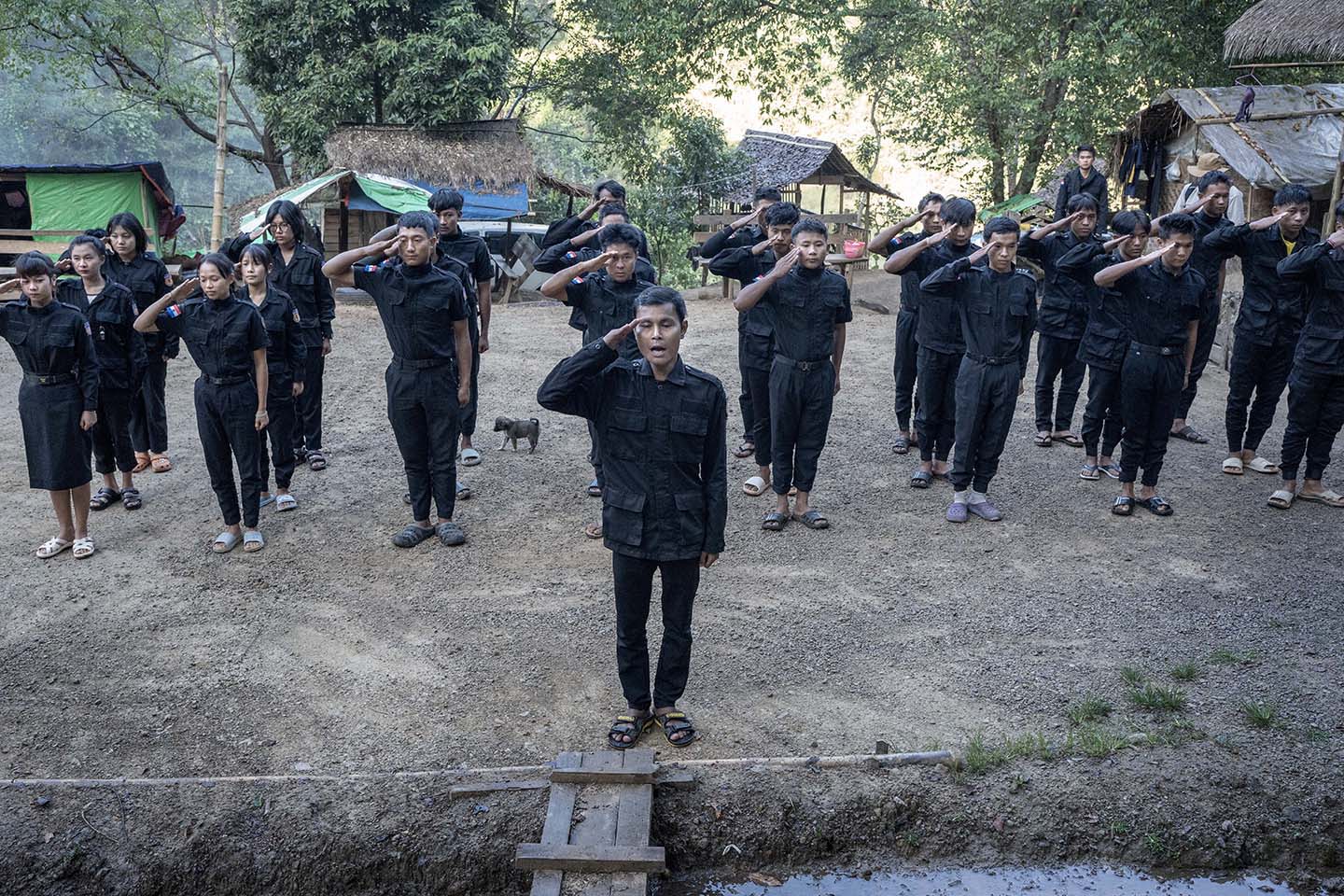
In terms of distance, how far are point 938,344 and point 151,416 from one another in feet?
18.9

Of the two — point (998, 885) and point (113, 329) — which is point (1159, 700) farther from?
point (113, 329)

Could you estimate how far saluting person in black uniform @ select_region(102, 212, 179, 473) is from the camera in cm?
766

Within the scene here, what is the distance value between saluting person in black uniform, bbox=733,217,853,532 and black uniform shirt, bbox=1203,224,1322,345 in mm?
3081

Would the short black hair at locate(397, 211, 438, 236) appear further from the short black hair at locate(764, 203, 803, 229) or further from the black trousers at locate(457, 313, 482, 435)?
the short black hair at locate(764, 203, 803, 229)

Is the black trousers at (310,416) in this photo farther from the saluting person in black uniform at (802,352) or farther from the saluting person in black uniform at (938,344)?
the saluting person in black uniform at (938,344)

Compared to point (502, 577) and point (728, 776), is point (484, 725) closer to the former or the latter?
point (728, 776)

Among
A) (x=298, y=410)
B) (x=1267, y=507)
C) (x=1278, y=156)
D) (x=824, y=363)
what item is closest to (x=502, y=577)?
(x=824, y=363)

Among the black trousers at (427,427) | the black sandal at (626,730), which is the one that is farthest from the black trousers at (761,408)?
the black sandal at (626,730)

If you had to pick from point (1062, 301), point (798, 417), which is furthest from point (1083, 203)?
point (798, 417)

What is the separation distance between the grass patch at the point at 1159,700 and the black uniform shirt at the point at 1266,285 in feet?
13.1

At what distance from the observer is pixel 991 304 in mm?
6934

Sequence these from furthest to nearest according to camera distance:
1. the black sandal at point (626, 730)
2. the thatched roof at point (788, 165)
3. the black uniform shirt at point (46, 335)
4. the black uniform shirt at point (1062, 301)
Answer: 1. the thatched roof at point (788, 165)
2. the black uniform shirt at point (1062, 301)
3. the black uniform shirt at point (46, 335)
4. the black sandal at point (626, 730)

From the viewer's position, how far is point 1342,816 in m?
4.21

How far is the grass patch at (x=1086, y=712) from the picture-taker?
4762 mm
